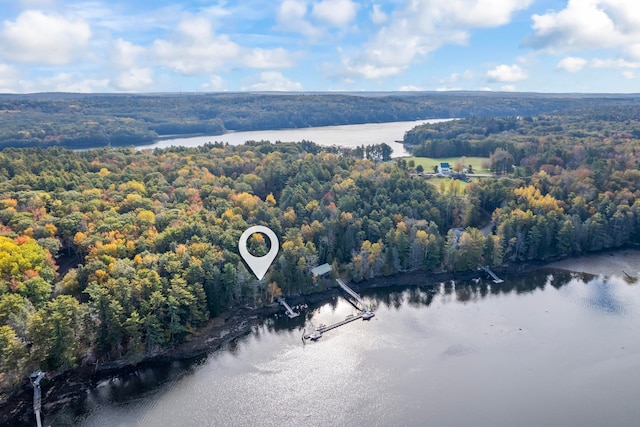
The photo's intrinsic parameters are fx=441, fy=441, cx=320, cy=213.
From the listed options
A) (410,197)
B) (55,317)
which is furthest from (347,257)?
(55,317)

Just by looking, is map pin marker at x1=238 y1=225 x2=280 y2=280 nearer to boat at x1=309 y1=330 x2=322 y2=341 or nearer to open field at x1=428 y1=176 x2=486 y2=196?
boat at x1=309 y1=330 x2=322 y2=341

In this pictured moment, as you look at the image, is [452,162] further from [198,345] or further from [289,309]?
[198,345]

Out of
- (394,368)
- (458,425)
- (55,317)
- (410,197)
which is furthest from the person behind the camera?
(410,197)

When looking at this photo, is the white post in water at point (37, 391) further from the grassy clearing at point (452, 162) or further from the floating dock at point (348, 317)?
the grassy clearing at point (452, 162)

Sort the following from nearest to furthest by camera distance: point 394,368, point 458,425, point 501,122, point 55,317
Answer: point 458,425 < point 55,317 < point 394,368 < point 501,122

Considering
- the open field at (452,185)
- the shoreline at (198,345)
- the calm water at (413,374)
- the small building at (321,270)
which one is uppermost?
the open field at (452,185)

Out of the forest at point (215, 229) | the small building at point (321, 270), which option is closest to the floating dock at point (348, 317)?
the small building at point (321, 270)

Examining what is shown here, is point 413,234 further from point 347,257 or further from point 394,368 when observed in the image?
point 394,368
